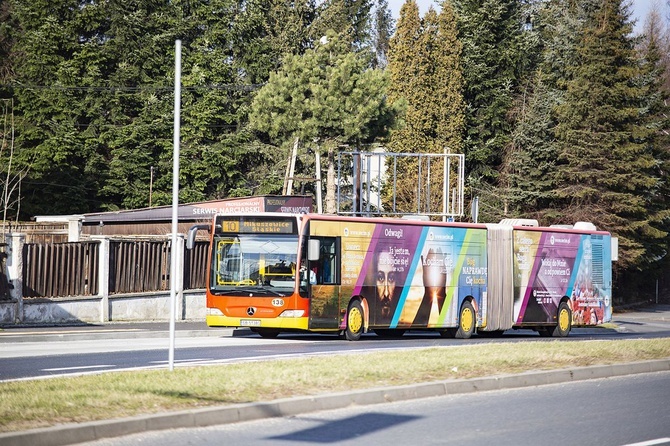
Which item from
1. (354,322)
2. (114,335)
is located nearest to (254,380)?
(114,335)

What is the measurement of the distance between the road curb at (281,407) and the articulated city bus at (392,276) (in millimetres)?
9282

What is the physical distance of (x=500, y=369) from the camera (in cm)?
1587

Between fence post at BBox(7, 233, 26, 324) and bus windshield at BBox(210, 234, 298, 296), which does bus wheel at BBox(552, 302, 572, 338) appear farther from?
fence post at BBox(7, 233, 26, 324)

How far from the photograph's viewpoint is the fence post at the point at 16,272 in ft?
91.7

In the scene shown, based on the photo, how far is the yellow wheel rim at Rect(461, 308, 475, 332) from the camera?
95.5ft

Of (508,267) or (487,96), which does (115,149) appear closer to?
(487,96)

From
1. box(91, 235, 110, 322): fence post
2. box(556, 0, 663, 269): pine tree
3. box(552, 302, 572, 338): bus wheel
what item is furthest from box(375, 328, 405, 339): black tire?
box(556, 0, 663, 269): pine tree

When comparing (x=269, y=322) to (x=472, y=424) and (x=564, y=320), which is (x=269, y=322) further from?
(x=472, y=424)

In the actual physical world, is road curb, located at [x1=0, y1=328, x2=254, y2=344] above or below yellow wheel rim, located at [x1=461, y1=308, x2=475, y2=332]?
below

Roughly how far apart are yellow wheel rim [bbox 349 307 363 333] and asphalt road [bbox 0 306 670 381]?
1.83 ft

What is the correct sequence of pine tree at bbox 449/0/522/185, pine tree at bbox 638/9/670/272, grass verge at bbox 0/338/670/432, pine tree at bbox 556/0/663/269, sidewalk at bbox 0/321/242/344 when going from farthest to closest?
pine tree at bbox 449/0/522/185 → pine tree at bbox 638/9/670/272 → pine tree at bbox 556/0/663/269 → sidewalk at bbox 0/321/242/344 → grass verge at bbox 0/338/670/432

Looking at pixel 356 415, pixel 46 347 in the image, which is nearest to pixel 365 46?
pixel 46 347

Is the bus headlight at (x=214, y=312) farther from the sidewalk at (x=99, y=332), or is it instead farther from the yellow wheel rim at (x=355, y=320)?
the yellow wheel rim at (x=355, y=320)

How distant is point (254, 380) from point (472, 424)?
301 cm
